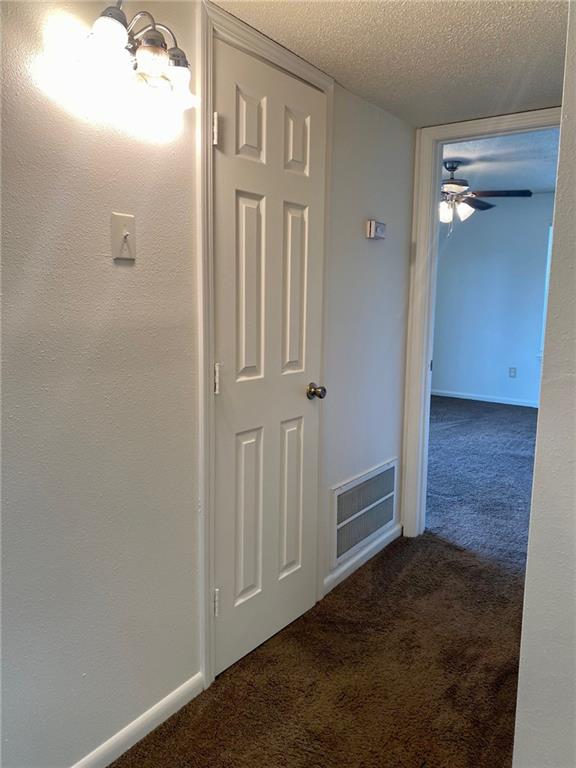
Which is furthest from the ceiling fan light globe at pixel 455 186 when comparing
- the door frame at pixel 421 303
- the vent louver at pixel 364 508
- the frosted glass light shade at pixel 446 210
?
the vent louver at pixel 364 508

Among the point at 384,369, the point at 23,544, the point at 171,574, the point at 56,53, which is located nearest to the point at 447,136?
the point at 384,369

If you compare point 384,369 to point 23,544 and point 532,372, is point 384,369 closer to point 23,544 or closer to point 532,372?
point 23,544

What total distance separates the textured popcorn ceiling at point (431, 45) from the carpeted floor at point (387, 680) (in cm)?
214

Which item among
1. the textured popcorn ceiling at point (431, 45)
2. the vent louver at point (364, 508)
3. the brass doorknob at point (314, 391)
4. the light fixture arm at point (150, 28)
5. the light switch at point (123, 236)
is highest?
the textured popcorn ceiling at point (431, 45)

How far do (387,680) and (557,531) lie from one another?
1450 millimetres

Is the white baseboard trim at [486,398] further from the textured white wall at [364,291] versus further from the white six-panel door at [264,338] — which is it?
the white six-panel door at [264,338]

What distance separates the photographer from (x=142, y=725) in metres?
1.74

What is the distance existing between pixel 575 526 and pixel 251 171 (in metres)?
A: 1.51

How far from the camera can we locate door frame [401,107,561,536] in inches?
114

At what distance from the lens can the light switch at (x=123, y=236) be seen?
4.93ft

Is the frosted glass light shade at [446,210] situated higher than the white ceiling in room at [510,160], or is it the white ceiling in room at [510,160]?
the white ceiling in room at [510,160]

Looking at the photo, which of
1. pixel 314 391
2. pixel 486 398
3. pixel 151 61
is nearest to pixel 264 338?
pixel 314 391

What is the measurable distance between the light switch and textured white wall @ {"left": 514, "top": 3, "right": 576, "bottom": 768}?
1.08 m

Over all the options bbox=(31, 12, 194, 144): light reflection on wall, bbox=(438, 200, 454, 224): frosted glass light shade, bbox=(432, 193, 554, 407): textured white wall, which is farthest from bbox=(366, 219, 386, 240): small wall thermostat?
bbox=(432, 193, 554, 407): textured white wall
